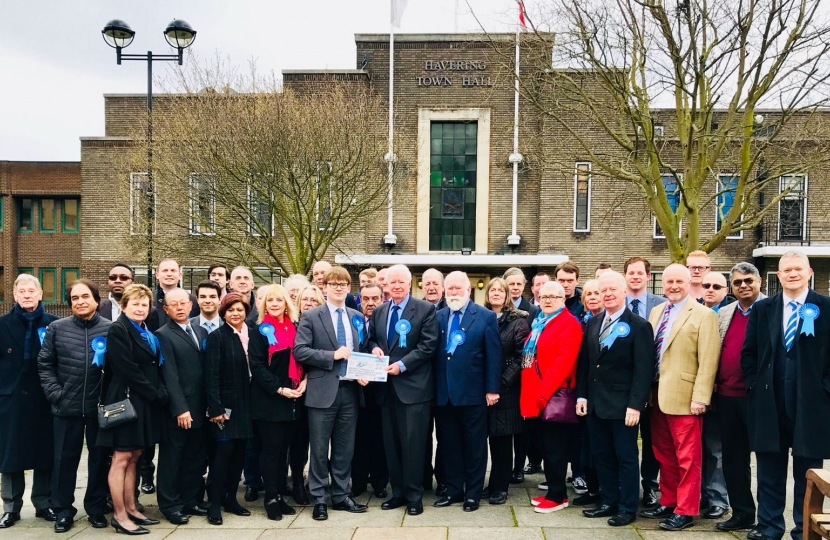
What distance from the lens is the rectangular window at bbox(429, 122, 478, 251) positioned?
22984 mm

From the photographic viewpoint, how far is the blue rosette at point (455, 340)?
6.33 meters

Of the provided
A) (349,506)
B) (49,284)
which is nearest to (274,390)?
(349,506)

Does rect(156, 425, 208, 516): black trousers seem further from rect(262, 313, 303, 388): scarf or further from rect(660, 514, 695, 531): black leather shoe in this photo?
rect(660, 514, 695, 531): black leather shoe

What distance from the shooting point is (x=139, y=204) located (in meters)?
18.4

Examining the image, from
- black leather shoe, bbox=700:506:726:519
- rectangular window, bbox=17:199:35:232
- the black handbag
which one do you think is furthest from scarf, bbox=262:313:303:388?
rectangular window, bbox=17:199:35:232

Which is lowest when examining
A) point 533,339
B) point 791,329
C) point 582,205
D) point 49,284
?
point 49,284

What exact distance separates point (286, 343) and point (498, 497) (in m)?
2.67

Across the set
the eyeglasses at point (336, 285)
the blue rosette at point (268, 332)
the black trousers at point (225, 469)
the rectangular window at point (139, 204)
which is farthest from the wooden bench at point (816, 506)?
the rectangular window at point (139, 204)

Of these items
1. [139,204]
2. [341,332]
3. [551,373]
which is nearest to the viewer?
[551,373]

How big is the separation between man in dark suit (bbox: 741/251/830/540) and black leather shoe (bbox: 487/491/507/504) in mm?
2318

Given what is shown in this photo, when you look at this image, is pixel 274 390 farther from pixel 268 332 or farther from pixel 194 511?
pixel 194 511

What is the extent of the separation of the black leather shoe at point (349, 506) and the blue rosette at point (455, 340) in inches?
69.8

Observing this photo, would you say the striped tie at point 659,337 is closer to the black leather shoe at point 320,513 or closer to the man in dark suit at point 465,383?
the man in dark suit at point 465,383

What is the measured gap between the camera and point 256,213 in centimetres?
1742
